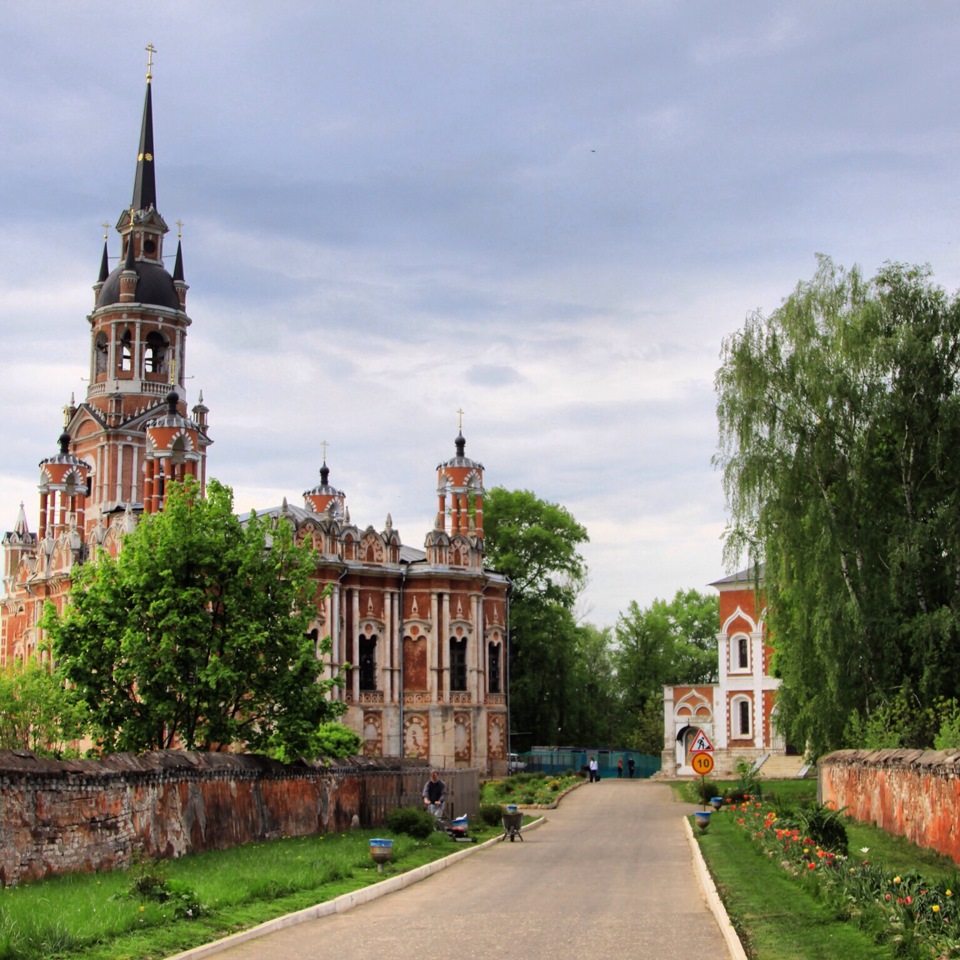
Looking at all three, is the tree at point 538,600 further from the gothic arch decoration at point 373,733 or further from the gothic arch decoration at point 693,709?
the gothic arch decoration at point 373,733

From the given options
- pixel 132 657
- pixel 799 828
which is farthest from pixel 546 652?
pixel 799 828

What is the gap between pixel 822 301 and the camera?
35.1 metres

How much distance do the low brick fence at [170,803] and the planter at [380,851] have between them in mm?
3025

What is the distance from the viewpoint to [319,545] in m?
55.3

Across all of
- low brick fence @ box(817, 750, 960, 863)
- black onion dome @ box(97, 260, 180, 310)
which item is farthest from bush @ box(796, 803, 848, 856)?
black onion dome @ box(97, 260, 180, 310)

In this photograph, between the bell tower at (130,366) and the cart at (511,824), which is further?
the bell tower at (130,366)

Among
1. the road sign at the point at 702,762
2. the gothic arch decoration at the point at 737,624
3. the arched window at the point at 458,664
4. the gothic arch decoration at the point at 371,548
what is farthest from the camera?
the gothic arch decoration at the point at 737,624

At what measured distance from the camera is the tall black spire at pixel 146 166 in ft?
218

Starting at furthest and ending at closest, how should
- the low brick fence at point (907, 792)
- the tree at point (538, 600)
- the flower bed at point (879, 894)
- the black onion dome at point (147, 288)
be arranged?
the tree at point (538, 600) → the black onion dome at point (147, 288) → the low brick fence at point (907, 792) → the flower bed at point (879, 894)

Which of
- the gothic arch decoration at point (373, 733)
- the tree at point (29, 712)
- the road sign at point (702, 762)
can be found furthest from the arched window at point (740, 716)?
the road sign at point (702, 762)

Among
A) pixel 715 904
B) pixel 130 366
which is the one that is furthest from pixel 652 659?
pixel 715 904

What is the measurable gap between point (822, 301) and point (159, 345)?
126ft

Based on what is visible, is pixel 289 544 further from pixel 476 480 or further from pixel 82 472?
pixel 82 472

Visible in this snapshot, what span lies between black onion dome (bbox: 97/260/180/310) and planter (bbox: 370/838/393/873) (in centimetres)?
4799
